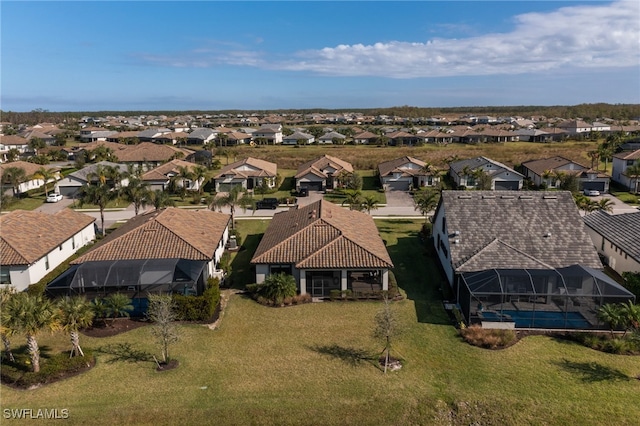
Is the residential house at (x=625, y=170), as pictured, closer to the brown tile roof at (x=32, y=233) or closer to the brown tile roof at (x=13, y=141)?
the brown tile roof at (x=32, y=233)

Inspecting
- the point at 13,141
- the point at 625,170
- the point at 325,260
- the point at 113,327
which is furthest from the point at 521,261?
the point at 13,141

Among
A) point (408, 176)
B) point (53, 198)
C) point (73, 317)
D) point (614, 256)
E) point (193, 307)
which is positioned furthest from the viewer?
point (408, 176)

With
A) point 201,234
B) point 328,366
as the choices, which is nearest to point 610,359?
point 328,366

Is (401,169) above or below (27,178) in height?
above

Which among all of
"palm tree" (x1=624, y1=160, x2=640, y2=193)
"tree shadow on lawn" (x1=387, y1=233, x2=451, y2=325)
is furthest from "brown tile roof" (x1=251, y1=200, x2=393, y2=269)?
"palm tree" (x1=624, y1=160, x2=640, y2=193)

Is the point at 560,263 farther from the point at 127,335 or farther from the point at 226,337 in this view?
the point at 127,335

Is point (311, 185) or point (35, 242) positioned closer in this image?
point (35, 242)

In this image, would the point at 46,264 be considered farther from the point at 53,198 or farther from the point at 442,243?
the point at 53,198
